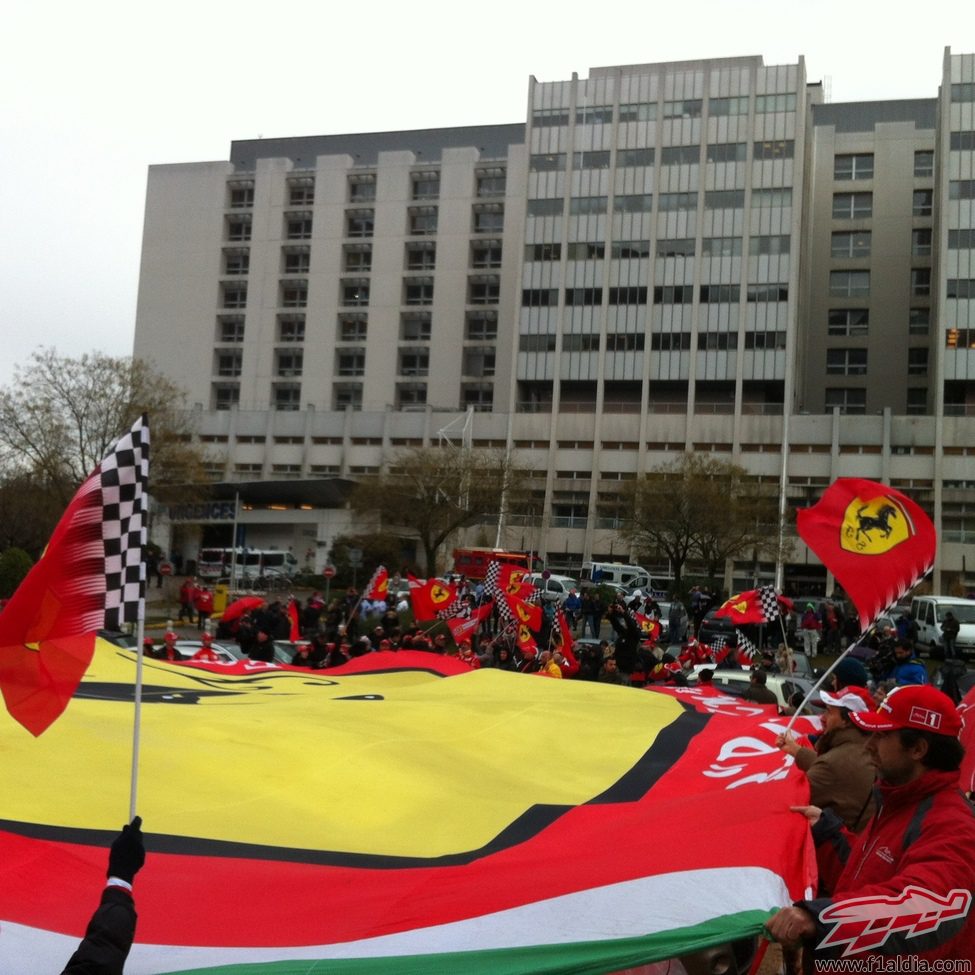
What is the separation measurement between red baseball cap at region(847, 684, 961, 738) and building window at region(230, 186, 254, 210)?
9268 cm

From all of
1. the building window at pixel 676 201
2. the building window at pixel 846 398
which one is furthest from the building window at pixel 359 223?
the building window at pixel 846 398

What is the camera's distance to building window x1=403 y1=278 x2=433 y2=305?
87.4 metres

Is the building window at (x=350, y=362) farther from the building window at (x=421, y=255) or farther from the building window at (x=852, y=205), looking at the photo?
the building window at (x=852, y=205)

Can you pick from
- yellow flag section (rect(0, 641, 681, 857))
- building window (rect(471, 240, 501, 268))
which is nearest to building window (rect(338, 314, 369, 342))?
building window (rect(471, 240, 501, 268))

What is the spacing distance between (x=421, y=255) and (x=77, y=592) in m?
85.3

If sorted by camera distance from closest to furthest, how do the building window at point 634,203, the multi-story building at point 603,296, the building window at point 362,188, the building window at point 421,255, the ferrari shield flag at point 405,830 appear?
the ferrari shield flag at point 405,830 → the multi-story building at point 603,296 → the building window at point 634,203 → the building window at point 421,255 → the building window at point 362,188

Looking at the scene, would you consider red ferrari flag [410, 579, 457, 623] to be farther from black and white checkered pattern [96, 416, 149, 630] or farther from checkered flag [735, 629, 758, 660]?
black and white checkered pattern [96, 416, 149, 630]

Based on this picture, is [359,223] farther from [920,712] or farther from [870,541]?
[920,712]

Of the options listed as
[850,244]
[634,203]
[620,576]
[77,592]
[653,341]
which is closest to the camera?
[77,592]

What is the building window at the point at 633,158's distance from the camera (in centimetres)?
7719

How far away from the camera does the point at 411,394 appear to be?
87.1m

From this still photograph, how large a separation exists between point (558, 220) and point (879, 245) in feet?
83.1

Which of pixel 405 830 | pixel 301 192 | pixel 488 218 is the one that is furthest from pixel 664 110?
pixel 405 830

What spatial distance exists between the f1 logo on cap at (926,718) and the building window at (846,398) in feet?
270
